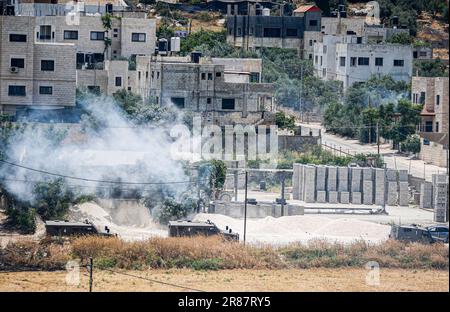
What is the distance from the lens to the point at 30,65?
43719 mm

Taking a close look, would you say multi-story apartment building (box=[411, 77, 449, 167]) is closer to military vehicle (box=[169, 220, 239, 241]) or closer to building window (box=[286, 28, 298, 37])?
military vehicle (box=[169, 220, 239, 241])

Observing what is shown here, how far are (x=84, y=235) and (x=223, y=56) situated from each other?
21.0 m

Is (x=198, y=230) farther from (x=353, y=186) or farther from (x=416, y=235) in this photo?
(x=353, y=186)

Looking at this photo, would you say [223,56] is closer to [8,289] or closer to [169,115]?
[169,115]

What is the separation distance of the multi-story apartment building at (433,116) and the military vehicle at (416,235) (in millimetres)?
6336

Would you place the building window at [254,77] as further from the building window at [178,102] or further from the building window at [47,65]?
the building window at [47,65]

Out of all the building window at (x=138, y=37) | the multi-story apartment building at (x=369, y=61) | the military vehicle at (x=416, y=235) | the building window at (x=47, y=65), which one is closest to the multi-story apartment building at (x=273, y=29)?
the multi-story apartment building at (x=369, y=61)

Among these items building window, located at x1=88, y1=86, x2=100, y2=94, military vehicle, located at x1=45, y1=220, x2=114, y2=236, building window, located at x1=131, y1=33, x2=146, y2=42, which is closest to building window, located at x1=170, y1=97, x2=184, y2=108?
building window, located at x1=88, y1=86, x2=100, y2=94

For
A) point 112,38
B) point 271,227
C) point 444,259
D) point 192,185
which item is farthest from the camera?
point 112,38

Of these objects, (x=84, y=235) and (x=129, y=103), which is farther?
(x=129, y=103)

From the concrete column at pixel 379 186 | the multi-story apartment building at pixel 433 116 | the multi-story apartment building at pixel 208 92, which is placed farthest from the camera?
the multi-story apartment building at pixel 208 92

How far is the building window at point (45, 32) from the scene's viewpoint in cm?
5138

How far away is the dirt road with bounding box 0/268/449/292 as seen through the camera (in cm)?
3020
